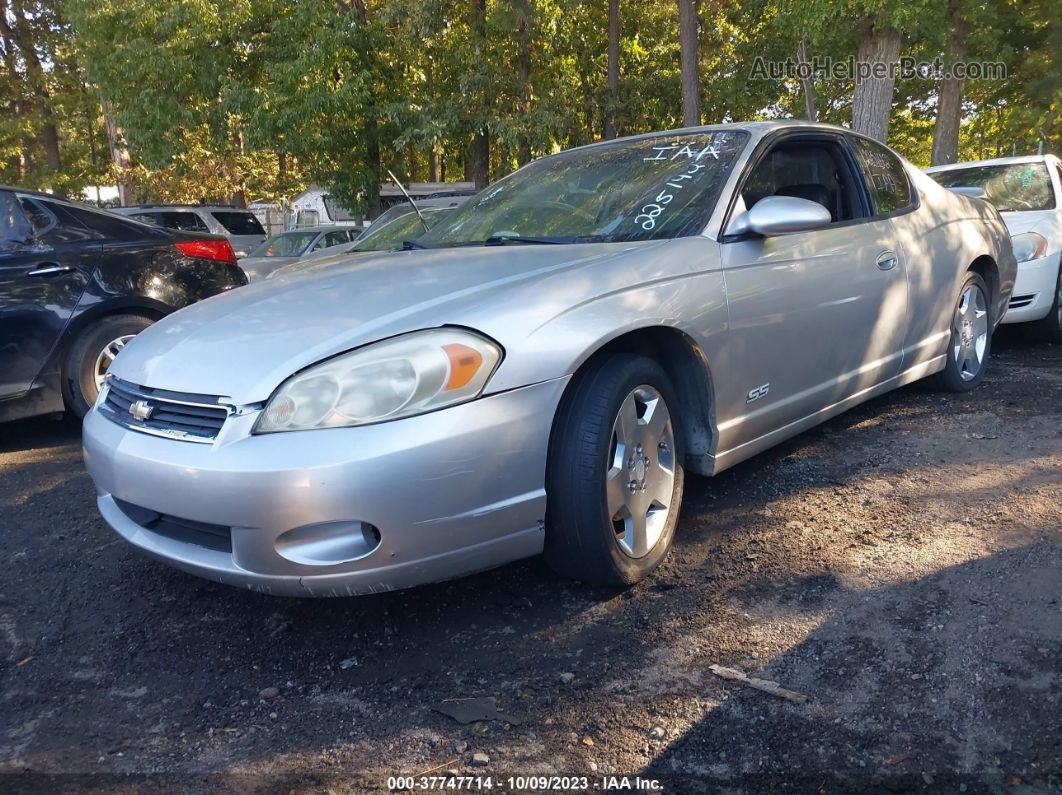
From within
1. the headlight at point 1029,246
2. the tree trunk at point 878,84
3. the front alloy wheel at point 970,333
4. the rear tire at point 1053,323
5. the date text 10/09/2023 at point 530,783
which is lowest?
the rear tire at point 1053,323

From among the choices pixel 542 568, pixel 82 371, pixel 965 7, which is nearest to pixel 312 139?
pixel 965 7

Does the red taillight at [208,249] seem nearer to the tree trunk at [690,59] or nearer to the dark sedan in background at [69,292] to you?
the dark sedan in background at [69,292]

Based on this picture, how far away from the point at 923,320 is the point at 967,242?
2.35 feet

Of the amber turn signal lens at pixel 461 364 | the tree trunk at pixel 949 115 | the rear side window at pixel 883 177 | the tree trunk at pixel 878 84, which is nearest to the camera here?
the amber turn signal lens at pixel 461 364

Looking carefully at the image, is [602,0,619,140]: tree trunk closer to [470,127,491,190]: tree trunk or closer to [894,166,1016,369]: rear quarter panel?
[470,127,491,190]: tree trunk

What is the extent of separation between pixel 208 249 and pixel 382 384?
3946 mm

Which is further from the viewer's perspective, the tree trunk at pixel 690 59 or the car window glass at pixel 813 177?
the tree trunk at pixel 690 59

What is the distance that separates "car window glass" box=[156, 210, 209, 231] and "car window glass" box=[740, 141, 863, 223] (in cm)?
1261

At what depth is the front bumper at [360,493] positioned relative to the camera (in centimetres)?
222

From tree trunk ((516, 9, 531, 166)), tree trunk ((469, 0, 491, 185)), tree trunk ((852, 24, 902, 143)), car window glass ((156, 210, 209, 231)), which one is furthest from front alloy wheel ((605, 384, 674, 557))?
tree trunk ((516, 9, 531, 166))

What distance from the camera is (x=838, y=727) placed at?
207 centimetres

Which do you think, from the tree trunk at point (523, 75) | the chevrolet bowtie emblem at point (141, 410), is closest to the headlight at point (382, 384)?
the chevrolet bowtie emblem at point (141, 410)

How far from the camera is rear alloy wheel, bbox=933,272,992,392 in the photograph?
4.77 meters

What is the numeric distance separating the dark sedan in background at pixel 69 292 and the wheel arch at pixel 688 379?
3.51 meters
